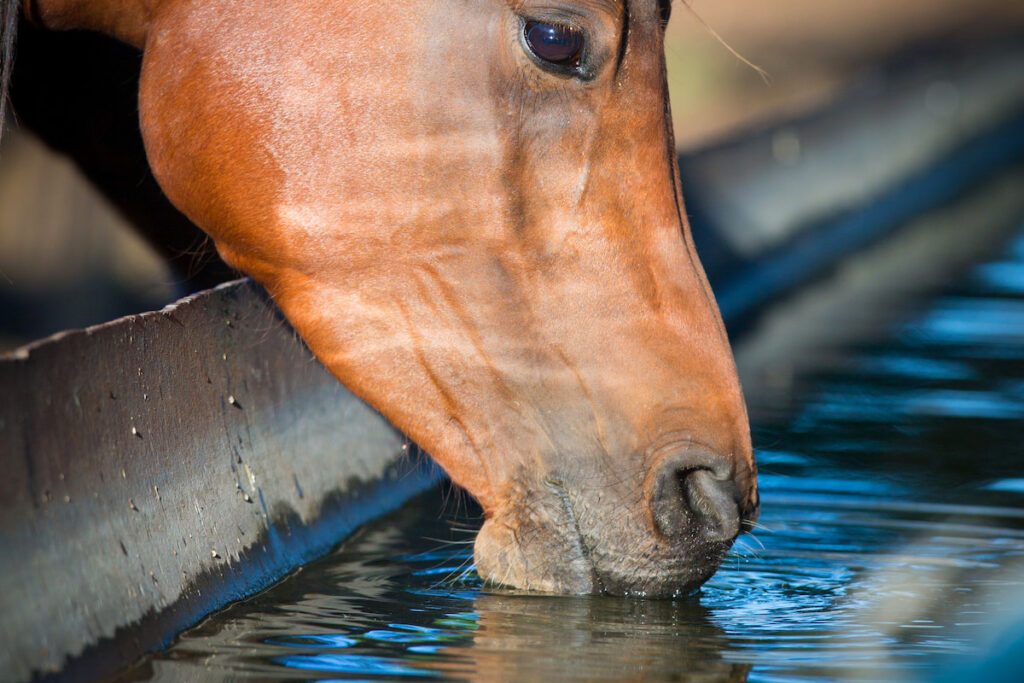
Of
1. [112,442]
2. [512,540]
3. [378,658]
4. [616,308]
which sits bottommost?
[378,658]

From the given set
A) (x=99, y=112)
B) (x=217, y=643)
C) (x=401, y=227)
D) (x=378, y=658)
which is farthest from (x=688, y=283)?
(x=99, y=112)

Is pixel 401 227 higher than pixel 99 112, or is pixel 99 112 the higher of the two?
pixel 99 112

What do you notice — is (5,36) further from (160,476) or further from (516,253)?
(516,253)

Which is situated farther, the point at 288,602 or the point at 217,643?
the point at 288,602

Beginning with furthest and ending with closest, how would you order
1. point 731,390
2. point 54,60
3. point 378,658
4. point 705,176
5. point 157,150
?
point 705,176 < point 54,60 < point 157,150 < point 731,390 < point 378,658

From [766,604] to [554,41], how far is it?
1.31 metres

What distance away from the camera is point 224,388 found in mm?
3230

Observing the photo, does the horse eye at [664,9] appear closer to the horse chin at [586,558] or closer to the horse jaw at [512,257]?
the horse jaw at [512,257]

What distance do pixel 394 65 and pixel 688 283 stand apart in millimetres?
771

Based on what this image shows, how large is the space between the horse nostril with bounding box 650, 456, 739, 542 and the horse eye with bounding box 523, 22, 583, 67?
0.86m

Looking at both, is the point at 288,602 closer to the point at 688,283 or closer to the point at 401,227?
the point at 401,227

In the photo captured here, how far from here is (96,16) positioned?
3303 mm

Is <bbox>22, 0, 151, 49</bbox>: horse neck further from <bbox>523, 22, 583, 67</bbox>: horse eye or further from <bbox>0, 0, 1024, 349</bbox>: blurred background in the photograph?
<bbox>523, 22, 583, 67</bbox>: horse eye

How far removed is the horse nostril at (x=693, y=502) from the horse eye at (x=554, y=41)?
2.82 feet
